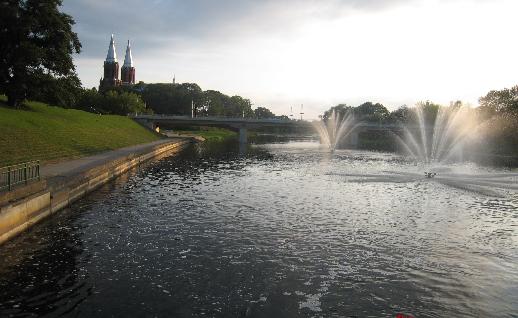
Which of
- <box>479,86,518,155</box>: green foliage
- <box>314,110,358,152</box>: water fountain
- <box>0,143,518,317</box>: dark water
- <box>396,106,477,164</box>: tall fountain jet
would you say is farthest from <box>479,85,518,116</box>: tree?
<box>0,143,518,317</box>: dark water

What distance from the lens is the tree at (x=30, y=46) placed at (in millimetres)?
49562

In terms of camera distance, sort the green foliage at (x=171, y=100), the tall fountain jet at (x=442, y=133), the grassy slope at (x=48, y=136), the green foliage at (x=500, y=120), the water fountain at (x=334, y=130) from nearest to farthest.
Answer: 1. the grassy slope at (x=48, y=136)
2. the green foliage at (x=500, y=120)
3. the tall fountain jet at (x=442, y=133)
4. the water fountain at (x=334, y=130)
5. the green foliage at (x=171, y=100)

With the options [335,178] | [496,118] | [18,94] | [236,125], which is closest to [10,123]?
[18,94]

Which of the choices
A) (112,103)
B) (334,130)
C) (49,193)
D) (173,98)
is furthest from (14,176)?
(173,98)

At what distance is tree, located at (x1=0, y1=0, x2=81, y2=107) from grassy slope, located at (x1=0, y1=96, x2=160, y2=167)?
303 centimetres

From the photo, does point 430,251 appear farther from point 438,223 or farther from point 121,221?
point 121,221

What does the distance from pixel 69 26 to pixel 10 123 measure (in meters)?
20.1

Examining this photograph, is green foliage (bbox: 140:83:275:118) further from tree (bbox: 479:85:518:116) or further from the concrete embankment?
the concrete embankment

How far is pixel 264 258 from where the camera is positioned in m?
17.1

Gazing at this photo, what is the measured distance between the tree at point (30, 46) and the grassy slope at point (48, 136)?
3026mm

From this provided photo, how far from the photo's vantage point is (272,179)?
40062 mm

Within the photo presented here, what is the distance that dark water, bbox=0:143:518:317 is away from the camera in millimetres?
12961

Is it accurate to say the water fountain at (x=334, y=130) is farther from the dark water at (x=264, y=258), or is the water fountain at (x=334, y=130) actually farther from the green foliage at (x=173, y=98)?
the dark water at (x=264, y=258)

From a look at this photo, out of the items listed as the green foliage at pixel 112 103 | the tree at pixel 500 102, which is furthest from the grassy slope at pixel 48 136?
the tree at pixel 500 102
